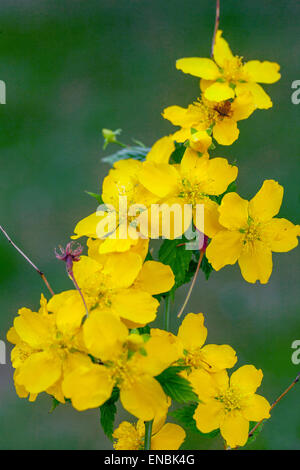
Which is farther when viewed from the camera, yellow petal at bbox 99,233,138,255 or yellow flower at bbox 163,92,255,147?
yellow flower at bbox 163,92,255,147

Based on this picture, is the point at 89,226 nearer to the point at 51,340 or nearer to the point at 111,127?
the point at 51,340

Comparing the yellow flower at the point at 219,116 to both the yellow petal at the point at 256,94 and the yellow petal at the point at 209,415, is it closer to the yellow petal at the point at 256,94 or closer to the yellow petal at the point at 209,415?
the yellow petal at the point at 256,94

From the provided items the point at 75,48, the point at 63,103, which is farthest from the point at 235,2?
the point at 63,103

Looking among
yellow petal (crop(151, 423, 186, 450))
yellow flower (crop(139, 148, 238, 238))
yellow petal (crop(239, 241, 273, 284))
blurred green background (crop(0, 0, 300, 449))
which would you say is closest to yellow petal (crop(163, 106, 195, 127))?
yellow flower (crop(139, 148, 238, 238))

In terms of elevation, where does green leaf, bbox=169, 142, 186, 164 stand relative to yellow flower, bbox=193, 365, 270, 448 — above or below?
above

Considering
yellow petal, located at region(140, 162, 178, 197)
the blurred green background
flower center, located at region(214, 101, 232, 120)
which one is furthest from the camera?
the blurred green background

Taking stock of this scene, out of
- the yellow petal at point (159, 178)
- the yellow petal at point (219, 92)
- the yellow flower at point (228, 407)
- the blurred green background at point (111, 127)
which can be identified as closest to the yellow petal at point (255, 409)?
the yellow flower at point (228, 407)

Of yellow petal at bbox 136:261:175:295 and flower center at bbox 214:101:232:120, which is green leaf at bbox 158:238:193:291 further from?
flower center at bbox 214:101:232:120
